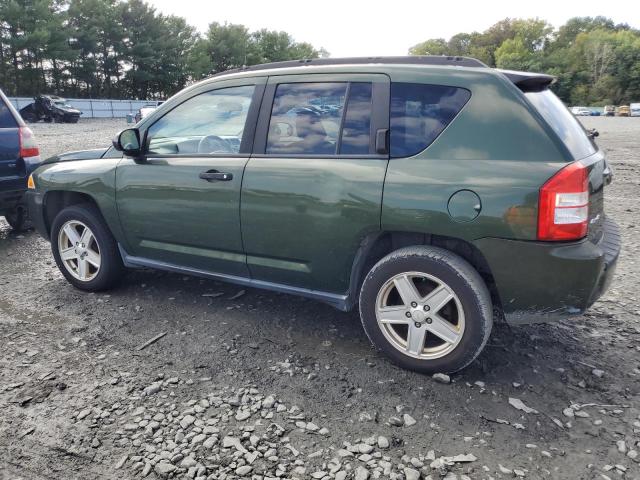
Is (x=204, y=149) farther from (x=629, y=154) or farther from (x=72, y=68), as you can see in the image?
(x=72, y=68)

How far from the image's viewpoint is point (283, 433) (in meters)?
2.58

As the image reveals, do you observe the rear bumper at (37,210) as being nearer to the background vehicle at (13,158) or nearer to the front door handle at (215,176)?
the background vehicle at (13,158)

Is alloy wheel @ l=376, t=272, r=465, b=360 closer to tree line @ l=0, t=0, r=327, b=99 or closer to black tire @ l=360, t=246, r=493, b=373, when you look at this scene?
black tire @ l=360, t=246, r=493, b=373

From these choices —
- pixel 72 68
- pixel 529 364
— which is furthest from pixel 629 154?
pixel 72 68

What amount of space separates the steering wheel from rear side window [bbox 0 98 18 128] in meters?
3.53

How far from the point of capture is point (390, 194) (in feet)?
9.73

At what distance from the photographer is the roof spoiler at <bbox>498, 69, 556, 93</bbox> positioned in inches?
114

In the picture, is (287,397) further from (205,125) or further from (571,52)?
(571,52)

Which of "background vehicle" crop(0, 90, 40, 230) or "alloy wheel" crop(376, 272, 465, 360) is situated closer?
"alloy wheel" crop(376, 272, 465, 360)

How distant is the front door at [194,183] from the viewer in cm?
356

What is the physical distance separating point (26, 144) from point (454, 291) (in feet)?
18.0

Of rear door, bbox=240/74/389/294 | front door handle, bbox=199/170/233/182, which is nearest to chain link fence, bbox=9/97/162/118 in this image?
front door handle, bbox=199/170/233/182

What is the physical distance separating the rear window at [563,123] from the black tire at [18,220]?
618 centimetres

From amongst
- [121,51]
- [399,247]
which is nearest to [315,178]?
[399,247]
